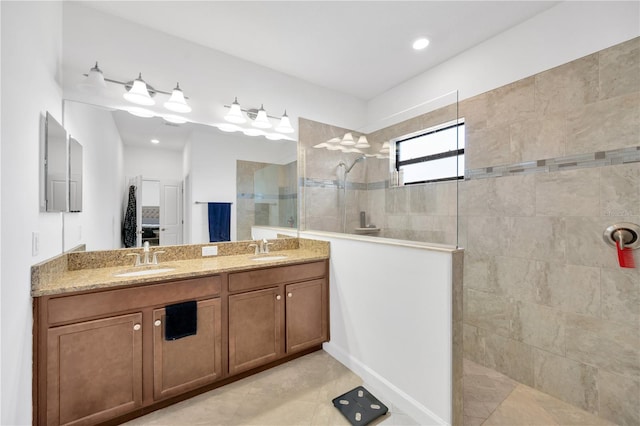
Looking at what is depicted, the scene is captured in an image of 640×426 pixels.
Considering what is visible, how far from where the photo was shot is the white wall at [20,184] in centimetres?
106

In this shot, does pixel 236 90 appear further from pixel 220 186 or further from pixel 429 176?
pixel 429 176

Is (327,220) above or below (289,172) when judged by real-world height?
below

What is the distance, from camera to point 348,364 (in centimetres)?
225

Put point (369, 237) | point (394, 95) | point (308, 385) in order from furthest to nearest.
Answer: point (394, 95)
point (369, 237)
point (308, 385)

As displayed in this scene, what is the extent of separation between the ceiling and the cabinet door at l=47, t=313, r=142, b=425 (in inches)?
86.9

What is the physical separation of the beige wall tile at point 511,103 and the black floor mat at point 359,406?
238cm

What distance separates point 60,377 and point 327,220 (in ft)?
7.36

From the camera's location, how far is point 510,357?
2172mm

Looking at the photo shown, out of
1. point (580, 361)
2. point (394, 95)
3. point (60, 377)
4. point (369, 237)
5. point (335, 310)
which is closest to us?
point (60, 377)

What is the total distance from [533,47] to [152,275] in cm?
321

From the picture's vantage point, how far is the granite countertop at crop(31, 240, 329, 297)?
1.45 m

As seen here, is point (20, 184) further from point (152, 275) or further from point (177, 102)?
point (177, 102)

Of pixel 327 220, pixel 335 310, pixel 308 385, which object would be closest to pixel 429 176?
pixel 327 220

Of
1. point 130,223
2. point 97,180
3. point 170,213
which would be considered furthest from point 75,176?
point 170,213
